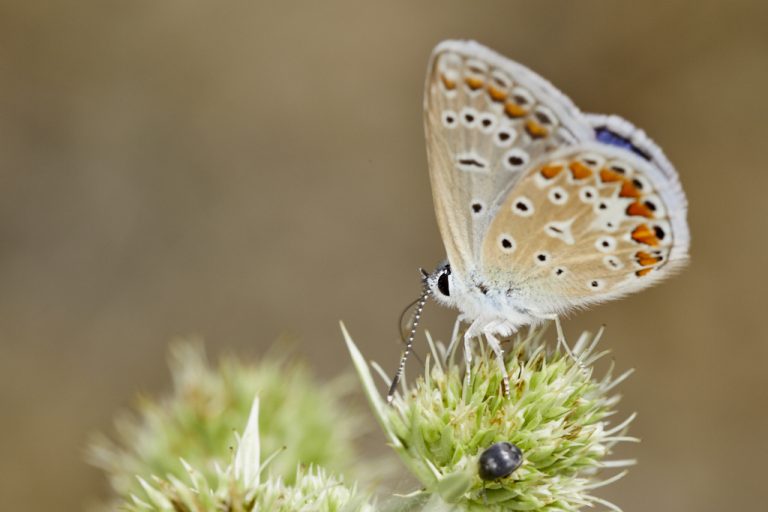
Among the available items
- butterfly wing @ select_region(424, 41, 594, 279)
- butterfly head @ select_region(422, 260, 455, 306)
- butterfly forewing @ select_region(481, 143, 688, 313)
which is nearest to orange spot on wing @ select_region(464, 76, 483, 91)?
butterfly wing @ select_region(424, 41, 594, 279)

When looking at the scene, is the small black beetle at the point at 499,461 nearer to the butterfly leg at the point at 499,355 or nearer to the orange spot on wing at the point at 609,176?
the butterfly leg at the point at 499,355

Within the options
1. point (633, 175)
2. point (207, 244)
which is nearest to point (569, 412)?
point (633, 175)

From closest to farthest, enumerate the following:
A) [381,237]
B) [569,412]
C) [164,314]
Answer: [569,412]
[164,314]
[381,237]

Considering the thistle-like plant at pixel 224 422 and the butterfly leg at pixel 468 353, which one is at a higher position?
the thistle-like plant at pixel 224 422

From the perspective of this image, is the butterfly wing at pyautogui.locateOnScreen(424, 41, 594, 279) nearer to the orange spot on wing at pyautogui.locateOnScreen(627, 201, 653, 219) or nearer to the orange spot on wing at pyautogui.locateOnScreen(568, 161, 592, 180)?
the orange spot on wing at pyautogui.locateOnScreen(568, 161, 592, 180)

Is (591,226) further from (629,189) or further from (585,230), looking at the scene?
(629,189)

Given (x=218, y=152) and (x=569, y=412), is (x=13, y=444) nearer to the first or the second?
(x=218, y=152)

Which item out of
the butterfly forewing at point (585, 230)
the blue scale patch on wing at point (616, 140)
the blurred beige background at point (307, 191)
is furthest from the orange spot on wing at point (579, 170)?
the blurred beige background at point (307, 191)
